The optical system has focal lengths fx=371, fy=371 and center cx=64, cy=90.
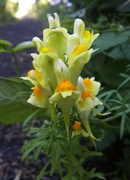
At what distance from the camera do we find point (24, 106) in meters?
0.89

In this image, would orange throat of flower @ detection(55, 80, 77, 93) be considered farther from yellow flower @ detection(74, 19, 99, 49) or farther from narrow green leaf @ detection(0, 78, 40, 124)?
narrow green leaf @ detection(0, 78, 40, 124)

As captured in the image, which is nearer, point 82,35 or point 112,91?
point 82,35

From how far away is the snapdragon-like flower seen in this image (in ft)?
2.05

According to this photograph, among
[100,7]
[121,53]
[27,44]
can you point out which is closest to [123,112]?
[27,44]

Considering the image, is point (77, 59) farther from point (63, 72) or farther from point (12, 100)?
point (12, 100)

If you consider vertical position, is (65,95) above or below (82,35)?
below

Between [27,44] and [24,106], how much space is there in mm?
155

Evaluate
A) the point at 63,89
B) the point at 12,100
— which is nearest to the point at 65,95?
the point at 63,89

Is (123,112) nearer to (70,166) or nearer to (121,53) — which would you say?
(70,166)

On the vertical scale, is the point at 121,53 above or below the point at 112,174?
above

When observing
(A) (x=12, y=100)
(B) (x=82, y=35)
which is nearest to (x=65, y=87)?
(B) (x=82, y=35)

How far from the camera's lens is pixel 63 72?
63 cm

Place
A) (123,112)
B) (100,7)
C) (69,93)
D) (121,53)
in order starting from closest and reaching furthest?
(69,93) < (123,112) < (121,53) < (100,7)

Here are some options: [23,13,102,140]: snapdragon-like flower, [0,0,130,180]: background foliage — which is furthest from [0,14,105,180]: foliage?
[0,0,130,180]: background foliage
